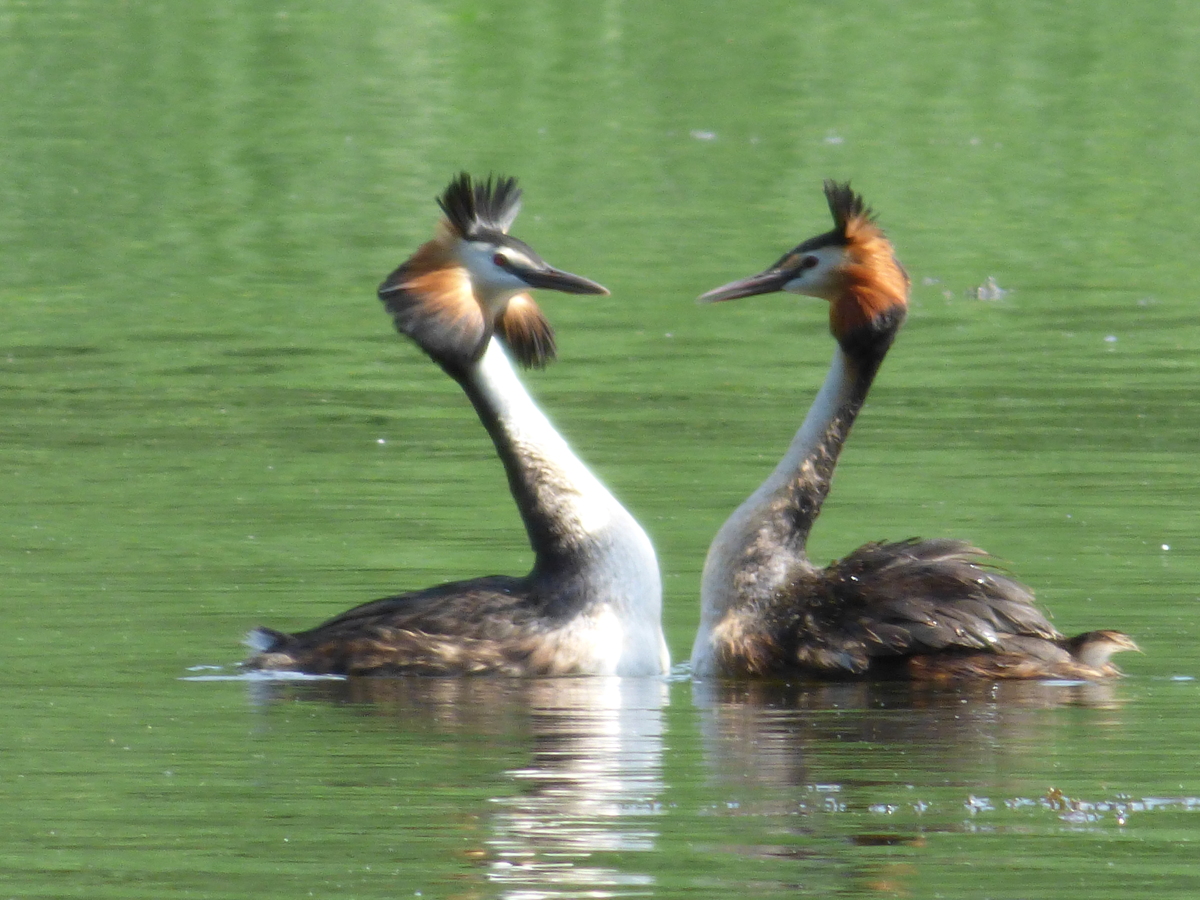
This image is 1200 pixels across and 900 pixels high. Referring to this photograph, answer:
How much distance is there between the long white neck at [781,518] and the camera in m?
9.38

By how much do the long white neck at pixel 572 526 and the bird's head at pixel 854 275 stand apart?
0.89m

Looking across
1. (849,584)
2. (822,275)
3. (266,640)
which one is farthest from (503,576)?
(822,275)

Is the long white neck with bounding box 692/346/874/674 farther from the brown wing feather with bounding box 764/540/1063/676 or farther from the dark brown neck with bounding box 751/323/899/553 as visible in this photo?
the brown wing feather with bounding box 764/540/1063/676

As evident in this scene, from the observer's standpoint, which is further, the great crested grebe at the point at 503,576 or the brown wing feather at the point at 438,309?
the brown wing feather at the point at 438,309

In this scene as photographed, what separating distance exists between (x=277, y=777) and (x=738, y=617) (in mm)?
2316

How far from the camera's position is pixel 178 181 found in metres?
23.6

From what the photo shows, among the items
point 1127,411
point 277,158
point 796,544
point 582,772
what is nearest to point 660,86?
point 277,158

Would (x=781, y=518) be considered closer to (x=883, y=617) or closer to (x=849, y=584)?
(x=849, y=584)

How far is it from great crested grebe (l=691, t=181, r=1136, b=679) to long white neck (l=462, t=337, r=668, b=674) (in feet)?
0.90

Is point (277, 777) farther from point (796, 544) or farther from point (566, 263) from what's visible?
point (566, 263)

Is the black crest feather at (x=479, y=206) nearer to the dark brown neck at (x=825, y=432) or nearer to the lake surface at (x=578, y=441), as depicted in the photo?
the dark brown neck at (x=825, y=432)

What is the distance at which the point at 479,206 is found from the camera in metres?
9.67

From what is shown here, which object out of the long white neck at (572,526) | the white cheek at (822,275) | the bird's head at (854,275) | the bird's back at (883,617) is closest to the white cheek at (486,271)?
the long white neck at (572,526)

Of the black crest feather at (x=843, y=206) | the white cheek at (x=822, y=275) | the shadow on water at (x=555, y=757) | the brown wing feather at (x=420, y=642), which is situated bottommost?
the shadow on water at (x=555, y=757)
